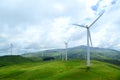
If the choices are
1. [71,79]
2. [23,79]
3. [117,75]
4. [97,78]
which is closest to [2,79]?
[23,79]

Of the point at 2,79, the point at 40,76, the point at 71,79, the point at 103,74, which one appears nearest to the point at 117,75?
the point at 103,74

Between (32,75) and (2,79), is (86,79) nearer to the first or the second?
(32,75)

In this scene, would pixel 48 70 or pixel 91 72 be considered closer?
pixel 91 72

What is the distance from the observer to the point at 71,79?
9031cm

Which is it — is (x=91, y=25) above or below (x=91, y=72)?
above

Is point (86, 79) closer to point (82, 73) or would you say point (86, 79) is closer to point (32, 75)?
point (82, 73)

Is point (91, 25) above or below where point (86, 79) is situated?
above

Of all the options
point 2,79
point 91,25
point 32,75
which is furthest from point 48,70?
point 91,25

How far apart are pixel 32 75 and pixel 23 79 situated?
6.81 m

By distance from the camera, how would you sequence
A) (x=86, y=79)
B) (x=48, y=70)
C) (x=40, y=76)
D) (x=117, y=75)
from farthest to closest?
(x=48, y=70)
(x=40, y=76)
(x=117, y=75)
(x=86, y=79)

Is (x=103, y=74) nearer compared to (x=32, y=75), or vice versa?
(x=103, y=74)

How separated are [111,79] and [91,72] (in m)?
11.5

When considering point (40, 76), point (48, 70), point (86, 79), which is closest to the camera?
point (86, 79)

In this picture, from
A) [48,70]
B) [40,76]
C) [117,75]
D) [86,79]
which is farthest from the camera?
[48,70]
